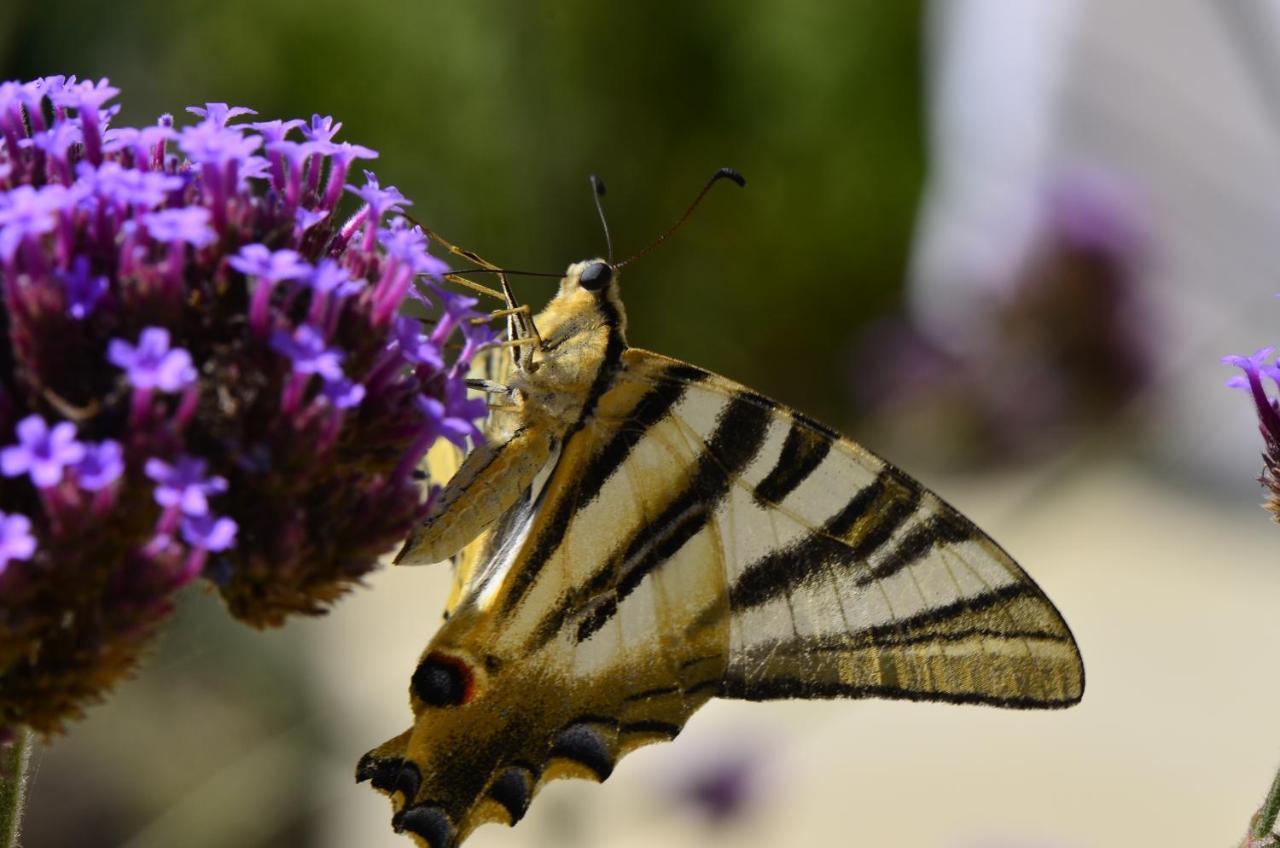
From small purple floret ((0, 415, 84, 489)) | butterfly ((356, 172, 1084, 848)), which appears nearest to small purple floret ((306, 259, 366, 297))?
small purple floret ((0, 415, 84, 489))

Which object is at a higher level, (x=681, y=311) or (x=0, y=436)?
(x=681, y=311)

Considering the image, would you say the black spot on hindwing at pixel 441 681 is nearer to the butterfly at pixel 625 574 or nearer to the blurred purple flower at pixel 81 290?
the butterfly at pixel 625 574

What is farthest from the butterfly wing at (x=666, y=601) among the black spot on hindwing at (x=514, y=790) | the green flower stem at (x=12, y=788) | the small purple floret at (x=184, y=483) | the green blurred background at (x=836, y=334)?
the green blurred background at (x=836, y=334)

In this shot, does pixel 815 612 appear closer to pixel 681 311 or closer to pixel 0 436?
pixel 0 436

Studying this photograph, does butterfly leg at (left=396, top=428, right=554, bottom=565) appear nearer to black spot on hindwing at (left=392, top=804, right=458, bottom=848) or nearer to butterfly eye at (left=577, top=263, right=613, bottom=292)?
butterfly eye at (left=577, top=263, right=613, bottom=292)

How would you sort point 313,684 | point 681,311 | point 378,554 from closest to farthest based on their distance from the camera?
point 378,554 < point 313,684 < point 681,311

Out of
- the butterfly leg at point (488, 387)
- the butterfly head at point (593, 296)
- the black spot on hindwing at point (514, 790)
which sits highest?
the butterfly head at point (593, 296)

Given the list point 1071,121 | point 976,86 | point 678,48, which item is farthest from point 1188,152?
point 678,48
